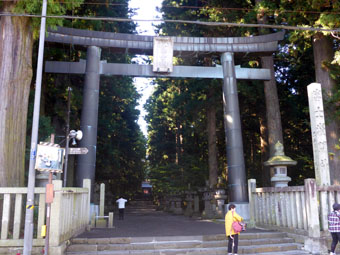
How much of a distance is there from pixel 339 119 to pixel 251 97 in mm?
7405

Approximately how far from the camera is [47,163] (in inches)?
290

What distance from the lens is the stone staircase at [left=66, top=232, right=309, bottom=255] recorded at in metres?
8.53

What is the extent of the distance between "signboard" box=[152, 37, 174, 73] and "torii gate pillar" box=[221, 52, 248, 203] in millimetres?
2614

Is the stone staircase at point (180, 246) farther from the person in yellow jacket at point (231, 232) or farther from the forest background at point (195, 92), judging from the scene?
the forest background at point (195, 92)

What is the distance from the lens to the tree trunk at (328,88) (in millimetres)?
13039

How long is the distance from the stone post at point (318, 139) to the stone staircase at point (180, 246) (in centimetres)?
217

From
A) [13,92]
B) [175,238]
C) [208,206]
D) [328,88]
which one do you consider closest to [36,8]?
[13,92]

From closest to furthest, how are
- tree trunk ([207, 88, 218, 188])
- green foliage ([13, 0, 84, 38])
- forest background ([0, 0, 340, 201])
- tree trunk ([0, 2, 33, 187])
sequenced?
1. tree trunk ([0, 2, 33, 187])
2. green foliage ([13, 0, 84, 38])
3. forest background ([0, 0, 340, 201])
4. tree trunk ([207, 88, 218, 188])

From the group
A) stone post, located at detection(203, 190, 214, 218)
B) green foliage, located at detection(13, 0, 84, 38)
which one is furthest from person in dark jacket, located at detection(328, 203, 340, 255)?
stone post, located at detection(203, 190, 214, 218)

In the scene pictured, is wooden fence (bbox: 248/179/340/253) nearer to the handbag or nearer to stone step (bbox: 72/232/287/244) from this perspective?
stone step (bbox: 72/232/287/244)

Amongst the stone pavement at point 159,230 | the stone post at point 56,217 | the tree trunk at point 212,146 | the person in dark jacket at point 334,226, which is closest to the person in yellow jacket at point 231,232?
the stone pavement at point 159,230

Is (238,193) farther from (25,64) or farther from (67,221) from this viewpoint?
(25,64)

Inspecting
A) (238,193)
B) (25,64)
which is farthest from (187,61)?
(25,64)

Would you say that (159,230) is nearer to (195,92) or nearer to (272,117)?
(272,117)
